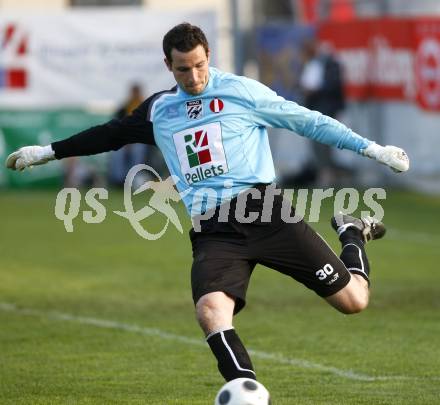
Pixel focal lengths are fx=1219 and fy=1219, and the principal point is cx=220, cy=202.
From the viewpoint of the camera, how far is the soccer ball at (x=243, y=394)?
6.05 meters

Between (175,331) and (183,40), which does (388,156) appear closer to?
(183,40)

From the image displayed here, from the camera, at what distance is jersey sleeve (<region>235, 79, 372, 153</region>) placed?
6.93 meters

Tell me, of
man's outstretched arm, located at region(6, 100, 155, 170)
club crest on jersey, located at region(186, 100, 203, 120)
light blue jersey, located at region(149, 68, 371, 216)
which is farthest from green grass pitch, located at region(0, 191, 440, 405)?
club crest on jersey, located at region(186, 100, 203, 120)

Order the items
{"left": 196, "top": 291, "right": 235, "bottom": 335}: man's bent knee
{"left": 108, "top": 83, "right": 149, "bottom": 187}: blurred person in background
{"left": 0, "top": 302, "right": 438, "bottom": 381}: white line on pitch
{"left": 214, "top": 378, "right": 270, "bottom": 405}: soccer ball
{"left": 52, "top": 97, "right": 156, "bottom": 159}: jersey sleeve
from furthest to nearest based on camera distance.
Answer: {"left": 108, "top": 83, "right": 149, "bottom": 187}: blurred person in background < {"left": 0, "top": 302, "right": 438, "bottom": 381}: white line on pitch < {"left": 52, "top": 97, "right": 156, "bottom": 159}: jersey sleeve < {"left": 196, "top": 291, "right": 235, "bottom": 335}: man's bent knee < {"left": 214, "top": 378, "right": 270, "bottom": 405}: soccer ball

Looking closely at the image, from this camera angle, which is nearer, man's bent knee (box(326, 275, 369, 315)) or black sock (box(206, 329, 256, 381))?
black sock (box(206, 329, 256, 381))

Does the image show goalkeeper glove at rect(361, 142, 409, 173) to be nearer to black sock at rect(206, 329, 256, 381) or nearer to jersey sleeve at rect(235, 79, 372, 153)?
jersey sleeve at rect(235, 79, 372, 153)

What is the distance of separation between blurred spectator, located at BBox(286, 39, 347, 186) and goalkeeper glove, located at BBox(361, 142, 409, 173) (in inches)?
573

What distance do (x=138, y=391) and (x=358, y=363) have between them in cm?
168

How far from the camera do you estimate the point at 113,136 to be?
7332mm

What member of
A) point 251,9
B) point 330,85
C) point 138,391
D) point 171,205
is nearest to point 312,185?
point 330,85

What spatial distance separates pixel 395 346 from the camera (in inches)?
357

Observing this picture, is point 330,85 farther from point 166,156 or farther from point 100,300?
point 166,156

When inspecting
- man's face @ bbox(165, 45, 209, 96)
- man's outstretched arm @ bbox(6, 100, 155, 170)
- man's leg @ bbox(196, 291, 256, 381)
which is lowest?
man's leg @ bbox(196, 291, 256, 381)

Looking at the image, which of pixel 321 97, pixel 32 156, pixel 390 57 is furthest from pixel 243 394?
pixel 321 97
